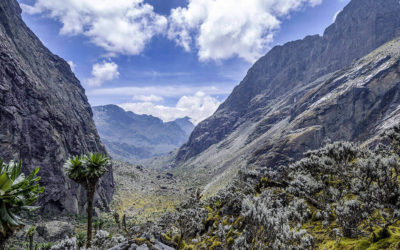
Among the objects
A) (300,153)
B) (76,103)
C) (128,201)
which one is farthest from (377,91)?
(76,103)

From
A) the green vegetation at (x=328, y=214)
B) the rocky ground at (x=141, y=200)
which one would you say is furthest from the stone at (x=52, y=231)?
the green vegetation at (x=328, y=214)

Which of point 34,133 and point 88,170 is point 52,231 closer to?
point 34,133

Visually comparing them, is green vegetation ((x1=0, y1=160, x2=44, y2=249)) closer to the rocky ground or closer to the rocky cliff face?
the rocky cliff face

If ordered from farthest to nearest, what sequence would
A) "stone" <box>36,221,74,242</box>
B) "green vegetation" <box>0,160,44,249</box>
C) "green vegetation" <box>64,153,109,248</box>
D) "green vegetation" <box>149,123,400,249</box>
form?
"stone" <box>36,221,74,242</box> < "green vegetation" <box>64,153,109,248</box> < "green vegetation" <box>149,123,400,249</box> < "green vegetation" <box>0,160,44,249</box>

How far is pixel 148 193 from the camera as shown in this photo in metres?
177

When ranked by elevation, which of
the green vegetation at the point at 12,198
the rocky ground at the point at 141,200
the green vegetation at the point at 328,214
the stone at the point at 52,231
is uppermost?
the green vegetation at the point at 12,198

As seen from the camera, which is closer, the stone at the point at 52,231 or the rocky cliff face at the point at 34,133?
the stone at the point at 52,231

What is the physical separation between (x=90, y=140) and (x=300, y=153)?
154757 millimetres

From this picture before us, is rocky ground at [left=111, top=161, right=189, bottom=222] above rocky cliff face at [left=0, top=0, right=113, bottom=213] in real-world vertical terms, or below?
below

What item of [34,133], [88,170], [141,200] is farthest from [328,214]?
[141,200]

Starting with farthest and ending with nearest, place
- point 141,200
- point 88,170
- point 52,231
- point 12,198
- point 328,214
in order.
Result: point 141,200 < point 52,231 < point 88,170 < point 328,214 < point 12,198

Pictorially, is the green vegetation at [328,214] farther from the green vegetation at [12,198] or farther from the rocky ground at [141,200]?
the rocky ground at [141,200]

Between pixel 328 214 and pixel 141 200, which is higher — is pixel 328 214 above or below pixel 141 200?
above

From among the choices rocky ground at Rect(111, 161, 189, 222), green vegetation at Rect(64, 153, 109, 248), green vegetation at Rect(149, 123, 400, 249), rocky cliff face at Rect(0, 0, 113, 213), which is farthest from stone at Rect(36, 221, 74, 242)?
green vegetation at Rect(149, 123, 400, 249)
